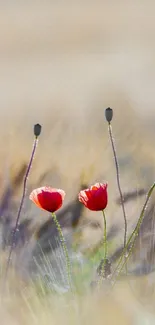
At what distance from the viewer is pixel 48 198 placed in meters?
1.02

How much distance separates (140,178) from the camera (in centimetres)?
107

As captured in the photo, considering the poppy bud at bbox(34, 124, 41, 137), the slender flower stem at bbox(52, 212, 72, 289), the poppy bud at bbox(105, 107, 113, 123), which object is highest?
the poppy bud at bbox(105, 107, 113, 123)

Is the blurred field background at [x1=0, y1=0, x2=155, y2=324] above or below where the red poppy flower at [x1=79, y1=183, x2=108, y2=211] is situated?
above

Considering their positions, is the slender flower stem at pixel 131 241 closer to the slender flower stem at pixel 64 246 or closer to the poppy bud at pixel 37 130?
the slender flower stem at pixel 64 246

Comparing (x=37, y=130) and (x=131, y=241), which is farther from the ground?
(x=37, y=130)

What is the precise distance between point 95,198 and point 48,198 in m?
0.09

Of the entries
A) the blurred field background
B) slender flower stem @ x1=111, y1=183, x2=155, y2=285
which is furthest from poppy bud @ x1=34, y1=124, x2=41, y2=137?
slender flower stem @ x1=111, y1=183, x2=155, y2=285

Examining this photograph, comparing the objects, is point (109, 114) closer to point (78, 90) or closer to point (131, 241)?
point (78, 90)

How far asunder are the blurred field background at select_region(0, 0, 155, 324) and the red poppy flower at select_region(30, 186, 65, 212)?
0.07ft

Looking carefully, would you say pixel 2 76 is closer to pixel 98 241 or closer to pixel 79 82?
pixel 79 82

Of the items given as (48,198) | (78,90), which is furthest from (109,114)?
(48,198)

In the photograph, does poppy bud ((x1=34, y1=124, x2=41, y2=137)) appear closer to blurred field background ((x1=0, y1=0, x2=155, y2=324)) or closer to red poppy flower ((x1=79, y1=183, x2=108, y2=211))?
blurred field background ((x1=0, y1=0, x2=155, y2=324))

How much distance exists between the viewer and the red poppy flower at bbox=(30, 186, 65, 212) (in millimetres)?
1011

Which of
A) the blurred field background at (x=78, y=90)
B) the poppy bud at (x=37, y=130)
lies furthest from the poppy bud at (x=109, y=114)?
the poppy bud at (x=37, y=130)
